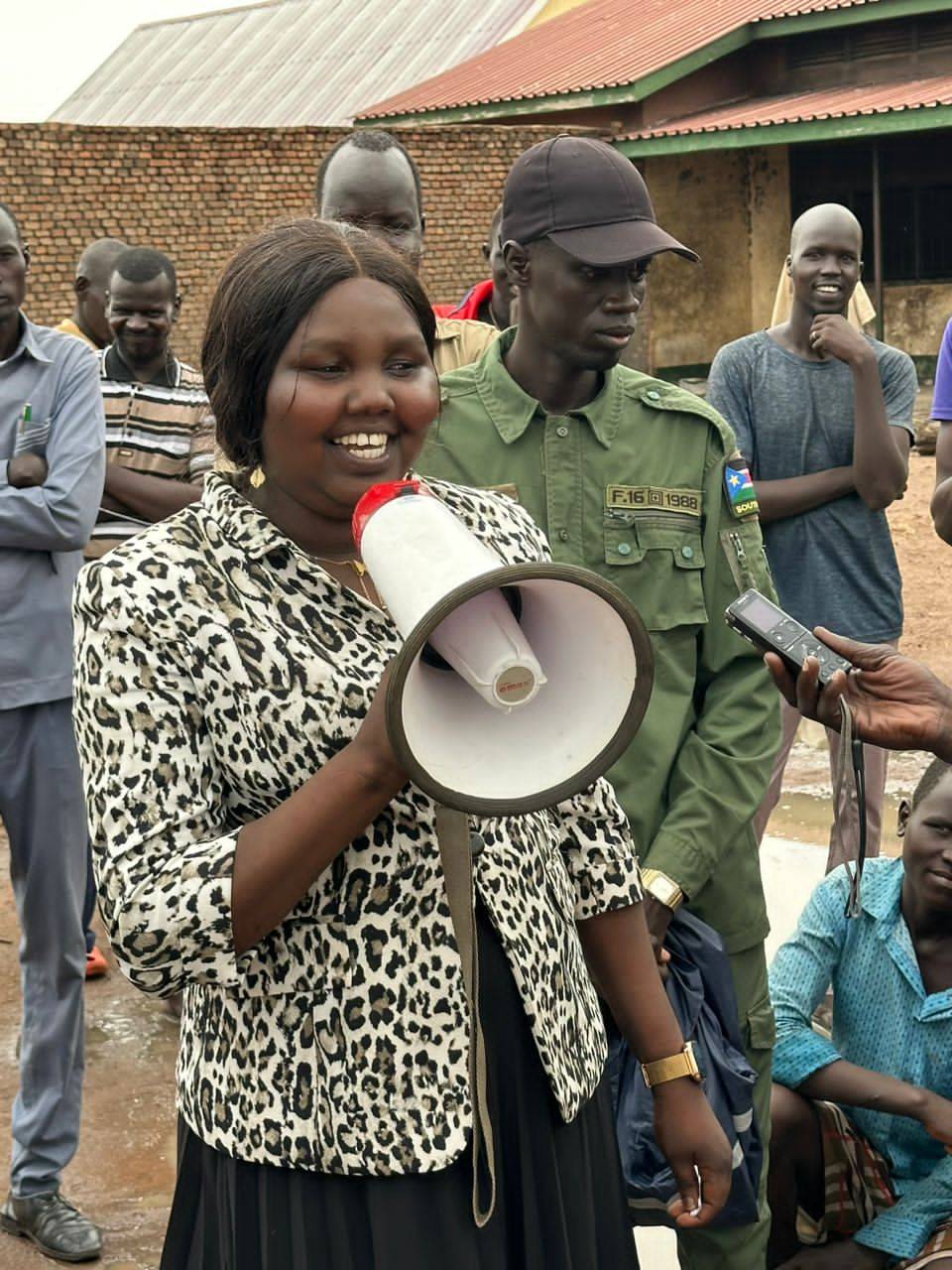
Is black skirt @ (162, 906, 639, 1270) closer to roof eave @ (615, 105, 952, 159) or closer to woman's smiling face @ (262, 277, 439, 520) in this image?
woman's smiling face @ (262, 277, 439, 520)

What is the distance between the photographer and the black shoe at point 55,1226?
3.57m

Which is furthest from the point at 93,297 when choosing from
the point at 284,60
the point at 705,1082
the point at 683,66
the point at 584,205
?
the point at 284,60

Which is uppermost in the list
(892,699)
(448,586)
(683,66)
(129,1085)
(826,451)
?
(683,66)

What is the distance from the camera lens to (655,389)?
288 centimetres

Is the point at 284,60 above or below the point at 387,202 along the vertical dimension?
above

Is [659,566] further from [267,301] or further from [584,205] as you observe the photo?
[267,301]

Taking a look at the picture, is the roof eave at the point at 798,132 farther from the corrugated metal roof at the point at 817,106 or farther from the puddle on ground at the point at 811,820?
the puddle on ground at the point at 811,820

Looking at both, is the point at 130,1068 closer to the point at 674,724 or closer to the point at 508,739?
the point at 674,724

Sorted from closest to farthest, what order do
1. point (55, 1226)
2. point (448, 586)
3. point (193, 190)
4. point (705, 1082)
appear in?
point (448, 586) < point (705, 1082) < point (55, 1226) < point (193, 190)

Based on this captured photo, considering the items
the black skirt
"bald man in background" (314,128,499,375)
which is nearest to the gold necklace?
the black skirt

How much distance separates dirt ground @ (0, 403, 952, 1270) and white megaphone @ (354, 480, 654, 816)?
90.4 inches

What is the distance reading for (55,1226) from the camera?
3.57m

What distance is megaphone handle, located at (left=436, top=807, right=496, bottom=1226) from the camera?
185 cm

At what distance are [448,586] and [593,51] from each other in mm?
19727
